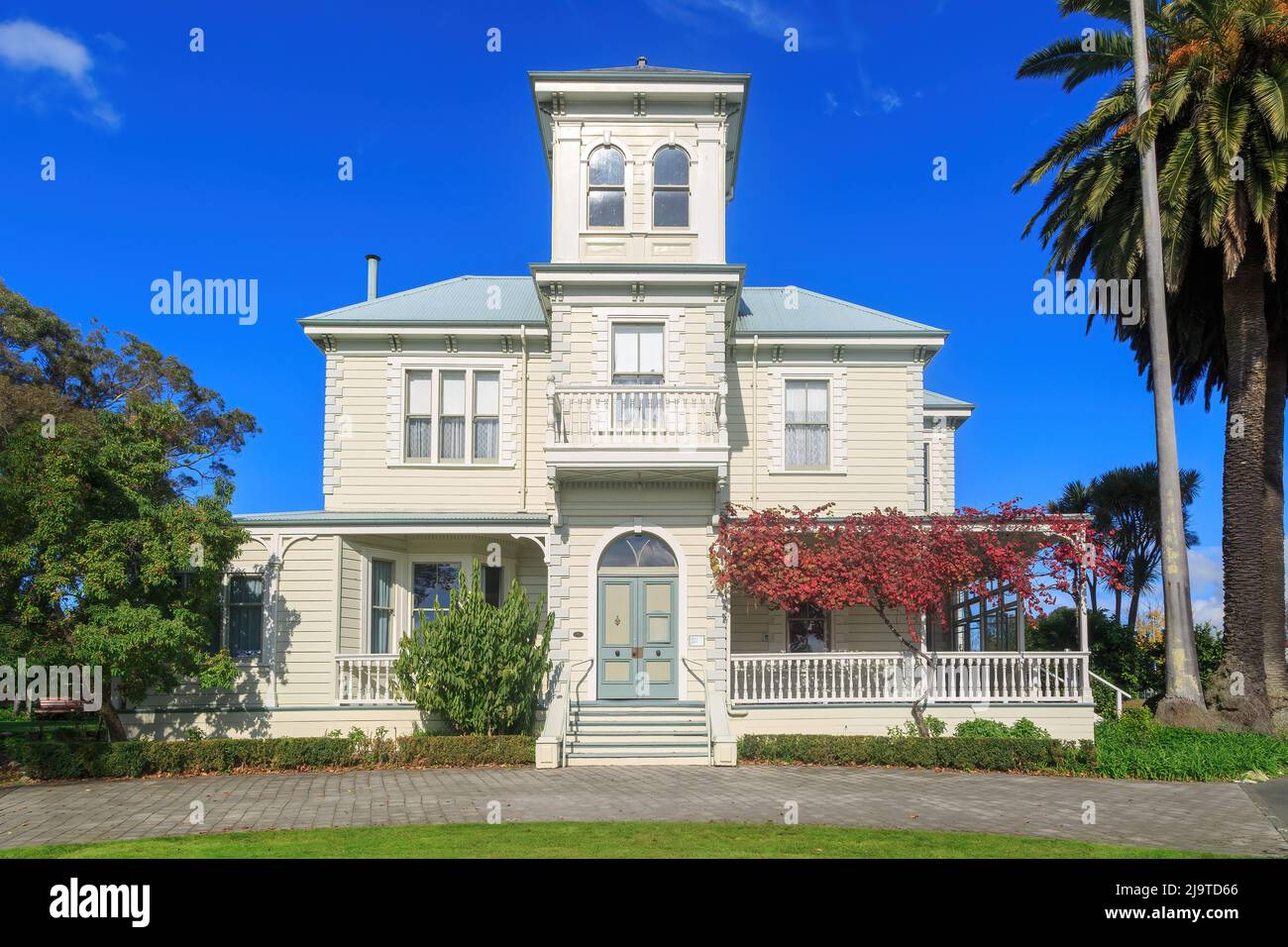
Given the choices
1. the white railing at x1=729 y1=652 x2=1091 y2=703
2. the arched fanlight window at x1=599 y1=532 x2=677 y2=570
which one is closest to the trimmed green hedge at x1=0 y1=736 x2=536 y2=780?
the arched fanlight window at x1=599 y1=532 x2=677 y2=570

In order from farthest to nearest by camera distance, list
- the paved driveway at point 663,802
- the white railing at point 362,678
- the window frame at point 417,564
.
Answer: the window frame at point 417,564, the white railing at point 362,678, the paved driveway at point 663,802

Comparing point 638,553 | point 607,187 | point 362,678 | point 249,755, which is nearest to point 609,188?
point 607,187

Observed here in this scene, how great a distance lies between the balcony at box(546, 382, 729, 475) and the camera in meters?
19.3

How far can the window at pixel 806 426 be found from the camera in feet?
75.3

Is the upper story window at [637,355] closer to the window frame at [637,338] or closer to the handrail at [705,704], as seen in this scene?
the window frame at [637,338]

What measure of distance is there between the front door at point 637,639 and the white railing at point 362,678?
13.1ft

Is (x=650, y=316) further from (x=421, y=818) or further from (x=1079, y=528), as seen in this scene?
(x=421, y=818)

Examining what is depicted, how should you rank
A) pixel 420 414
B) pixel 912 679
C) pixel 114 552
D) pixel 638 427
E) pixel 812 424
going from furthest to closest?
pixel 812 424 < pixel 420 414 < pixel 912 679 < pixel 638 427 < pixel 114 552

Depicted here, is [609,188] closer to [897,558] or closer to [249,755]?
[897,558]

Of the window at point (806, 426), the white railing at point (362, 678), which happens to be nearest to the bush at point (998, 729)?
the window at point (806, 426)

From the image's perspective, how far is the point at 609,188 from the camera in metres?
21.5

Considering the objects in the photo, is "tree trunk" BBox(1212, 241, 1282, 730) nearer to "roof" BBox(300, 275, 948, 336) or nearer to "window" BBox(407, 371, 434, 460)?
"roof" BBox(300, 275, 948, 336)

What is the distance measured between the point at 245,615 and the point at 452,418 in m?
5.77
